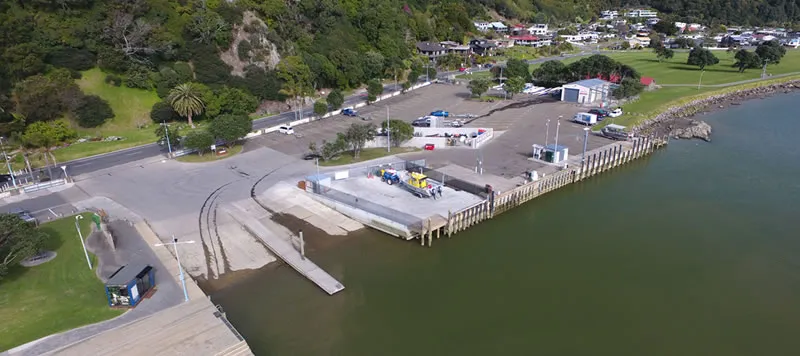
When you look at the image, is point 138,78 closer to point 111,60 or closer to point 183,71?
point 111,60

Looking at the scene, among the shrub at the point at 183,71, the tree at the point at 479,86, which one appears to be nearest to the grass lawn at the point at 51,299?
the shrub at the point at 183,71

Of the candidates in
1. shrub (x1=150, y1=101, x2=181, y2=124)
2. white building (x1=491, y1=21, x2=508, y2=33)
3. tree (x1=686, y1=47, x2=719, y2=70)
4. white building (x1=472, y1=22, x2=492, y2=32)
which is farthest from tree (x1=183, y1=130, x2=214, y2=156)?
white building (x1=491, y1=21, x2=508, y2=33)

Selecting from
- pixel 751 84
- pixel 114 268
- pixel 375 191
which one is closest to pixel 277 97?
pixel 375 191

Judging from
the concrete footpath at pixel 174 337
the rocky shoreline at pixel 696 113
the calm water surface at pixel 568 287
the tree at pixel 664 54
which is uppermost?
the tree at pixel 664 54

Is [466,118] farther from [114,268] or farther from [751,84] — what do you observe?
[751,84]

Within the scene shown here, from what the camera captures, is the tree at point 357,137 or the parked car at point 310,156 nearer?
the tree at point 357,137

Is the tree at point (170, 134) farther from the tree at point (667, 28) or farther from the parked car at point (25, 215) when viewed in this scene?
the tree at point (667, 28)
